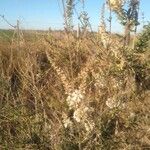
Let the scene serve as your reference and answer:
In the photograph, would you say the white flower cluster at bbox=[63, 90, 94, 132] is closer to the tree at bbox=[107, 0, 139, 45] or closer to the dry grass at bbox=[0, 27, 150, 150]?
the dry grass at bbox=[0, 27, 150, 150]

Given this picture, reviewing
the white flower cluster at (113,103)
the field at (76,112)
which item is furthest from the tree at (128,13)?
the white flower cluster at (113,103)

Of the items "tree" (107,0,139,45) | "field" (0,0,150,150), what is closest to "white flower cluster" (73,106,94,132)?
"field" (0,0,150,150)

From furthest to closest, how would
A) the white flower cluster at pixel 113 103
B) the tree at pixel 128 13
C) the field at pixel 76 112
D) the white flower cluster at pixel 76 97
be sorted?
the tree at pixel 128 13 → the white flower cluster at pixel 113 103 → the field at pixel 76 112 → the white flower cluster at pixel 76 97

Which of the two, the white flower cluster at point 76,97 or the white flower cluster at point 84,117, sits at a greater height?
the white flower cluster at point 76,97

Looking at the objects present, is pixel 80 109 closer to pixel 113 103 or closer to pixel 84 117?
pixel 84 117

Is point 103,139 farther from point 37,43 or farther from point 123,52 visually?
point 37,43

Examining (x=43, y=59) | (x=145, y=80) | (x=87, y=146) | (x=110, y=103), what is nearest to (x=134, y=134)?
(x=110, y=103)

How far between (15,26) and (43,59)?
155 inches

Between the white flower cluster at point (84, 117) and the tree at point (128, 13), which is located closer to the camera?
the white flower cluster at point (84, 117)

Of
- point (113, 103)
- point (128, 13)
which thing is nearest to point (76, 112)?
point (113, 103)

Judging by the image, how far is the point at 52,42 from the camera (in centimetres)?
738

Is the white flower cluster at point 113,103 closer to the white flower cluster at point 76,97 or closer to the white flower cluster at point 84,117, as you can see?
the white flower cluster at point 84,117

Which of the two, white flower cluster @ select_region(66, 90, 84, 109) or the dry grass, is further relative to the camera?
the dry grass

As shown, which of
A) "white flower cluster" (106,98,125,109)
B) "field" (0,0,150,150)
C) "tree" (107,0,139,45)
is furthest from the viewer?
"tree" (107,0,139,45)
